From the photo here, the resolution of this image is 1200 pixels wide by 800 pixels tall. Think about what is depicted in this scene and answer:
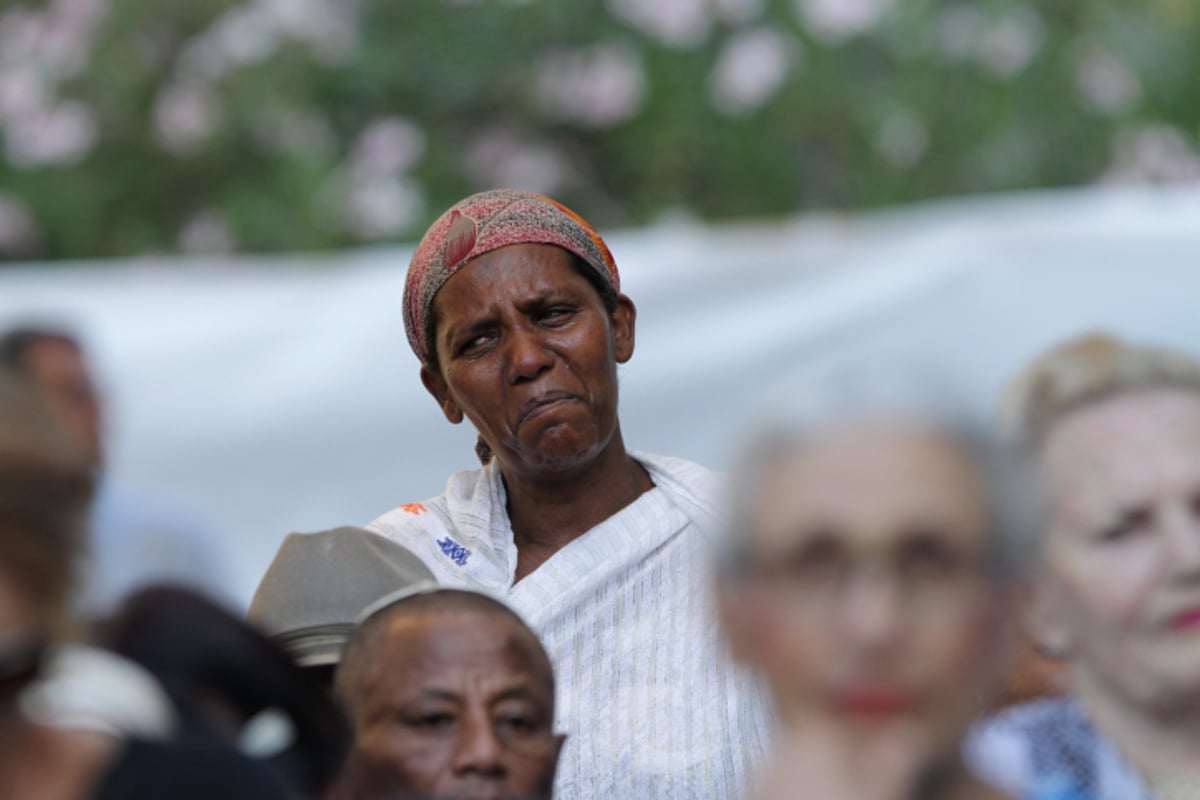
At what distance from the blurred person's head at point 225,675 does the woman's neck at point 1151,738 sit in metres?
0.83

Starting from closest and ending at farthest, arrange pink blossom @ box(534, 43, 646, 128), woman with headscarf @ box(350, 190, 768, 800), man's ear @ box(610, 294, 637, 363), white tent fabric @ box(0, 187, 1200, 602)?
woman with headscarf @ box(350, 190, 768, 800) → man's ear @ box(610, 294, 637, 363) → white tent fabric @ box(0, 187, 1200, 602) → pink blossom @ box(534, 43, 646, 128)

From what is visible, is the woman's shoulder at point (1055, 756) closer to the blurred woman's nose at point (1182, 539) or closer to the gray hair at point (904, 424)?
the blurred woman's nose at point (1182, 539)

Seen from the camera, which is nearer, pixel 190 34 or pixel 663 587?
pixel 663 587

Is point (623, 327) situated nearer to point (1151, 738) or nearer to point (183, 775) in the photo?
point (1151, 738)

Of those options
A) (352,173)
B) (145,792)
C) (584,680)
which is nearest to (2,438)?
(145,792)

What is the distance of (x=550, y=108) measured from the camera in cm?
586

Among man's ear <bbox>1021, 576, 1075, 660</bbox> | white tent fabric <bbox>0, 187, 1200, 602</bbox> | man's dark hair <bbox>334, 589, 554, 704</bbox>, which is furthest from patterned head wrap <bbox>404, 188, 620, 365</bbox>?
white tent fabric <bbox>0, 187, 1200, 602</bbox>

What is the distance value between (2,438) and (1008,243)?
11.8ft

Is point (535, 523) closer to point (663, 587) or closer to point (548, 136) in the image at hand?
point (663, 587)

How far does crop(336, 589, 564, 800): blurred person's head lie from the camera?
7.09 ft

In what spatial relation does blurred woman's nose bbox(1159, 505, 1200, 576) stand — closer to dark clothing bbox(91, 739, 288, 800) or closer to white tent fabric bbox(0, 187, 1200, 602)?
dark clothing bbox(91, 739, 288, 800)

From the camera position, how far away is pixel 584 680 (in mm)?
2736

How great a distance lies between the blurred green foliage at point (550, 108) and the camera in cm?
573

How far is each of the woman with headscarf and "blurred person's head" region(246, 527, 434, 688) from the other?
107mm
